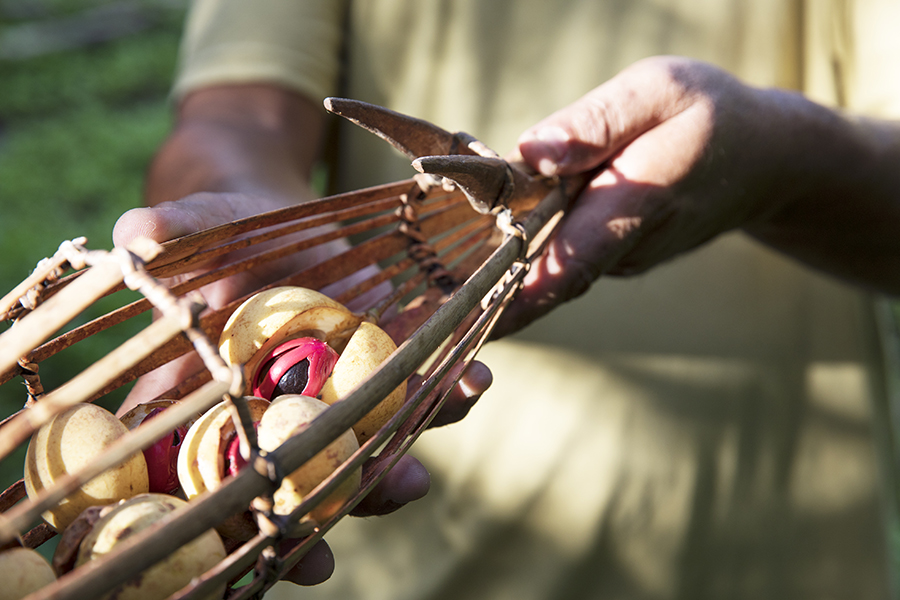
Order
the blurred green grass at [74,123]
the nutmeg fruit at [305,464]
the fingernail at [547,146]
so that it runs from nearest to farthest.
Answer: the nutmeg fruit at [305,464] < the fingernail at [547,146] < the blurred green grass at [74,123]

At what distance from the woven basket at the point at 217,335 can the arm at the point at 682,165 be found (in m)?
0.06

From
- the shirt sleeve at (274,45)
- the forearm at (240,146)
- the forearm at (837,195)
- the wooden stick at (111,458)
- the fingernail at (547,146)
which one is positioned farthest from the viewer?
the shirt sleeve at (274,45)

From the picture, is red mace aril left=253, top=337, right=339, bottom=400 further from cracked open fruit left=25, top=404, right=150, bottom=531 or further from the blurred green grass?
the blurred green grass

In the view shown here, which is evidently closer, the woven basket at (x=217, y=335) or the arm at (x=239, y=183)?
the woven basket at (x=217, y=335)

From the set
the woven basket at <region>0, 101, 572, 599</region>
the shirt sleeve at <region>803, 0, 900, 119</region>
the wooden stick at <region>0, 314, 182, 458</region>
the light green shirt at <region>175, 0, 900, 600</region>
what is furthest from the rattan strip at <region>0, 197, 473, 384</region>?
the shirt sleeve at <region>803, 0, 900, 119</region>

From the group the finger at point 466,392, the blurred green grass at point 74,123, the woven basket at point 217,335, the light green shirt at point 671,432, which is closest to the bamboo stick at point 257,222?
the woven basket at point 217,335

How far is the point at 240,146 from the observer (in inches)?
45.9

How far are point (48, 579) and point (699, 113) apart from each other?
0.82m

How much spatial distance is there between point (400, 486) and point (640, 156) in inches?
19.7

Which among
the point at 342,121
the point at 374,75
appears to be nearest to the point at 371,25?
the point at 374,75

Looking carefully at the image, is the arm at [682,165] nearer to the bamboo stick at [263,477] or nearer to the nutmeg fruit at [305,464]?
the bamboo stick at [263,477]

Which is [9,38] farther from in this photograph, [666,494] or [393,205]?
[666,494]

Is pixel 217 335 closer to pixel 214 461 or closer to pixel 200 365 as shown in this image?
pixel 200 365

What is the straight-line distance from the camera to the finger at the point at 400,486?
23.9 inches
